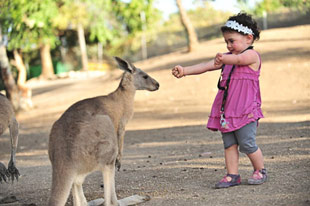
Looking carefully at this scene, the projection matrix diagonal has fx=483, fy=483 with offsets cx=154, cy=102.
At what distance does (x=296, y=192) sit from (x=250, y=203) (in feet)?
1.51

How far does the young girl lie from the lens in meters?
4.48

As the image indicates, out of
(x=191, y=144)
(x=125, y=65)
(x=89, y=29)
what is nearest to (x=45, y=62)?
(x=89, y=29)

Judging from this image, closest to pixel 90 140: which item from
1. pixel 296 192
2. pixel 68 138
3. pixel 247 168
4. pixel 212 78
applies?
pixel 68 138

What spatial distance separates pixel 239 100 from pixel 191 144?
3.29 metres

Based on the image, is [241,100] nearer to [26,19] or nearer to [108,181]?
[108,181]

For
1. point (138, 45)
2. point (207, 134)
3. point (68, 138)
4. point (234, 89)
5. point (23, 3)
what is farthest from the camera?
point (138, 45)

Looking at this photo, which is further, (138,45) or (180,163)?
(138,45)

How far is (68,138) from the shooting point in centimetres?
384

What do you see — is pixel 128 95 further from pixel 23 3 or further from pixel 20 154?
pixel 23 3

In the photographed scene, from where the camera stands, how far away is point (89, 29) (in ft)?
118

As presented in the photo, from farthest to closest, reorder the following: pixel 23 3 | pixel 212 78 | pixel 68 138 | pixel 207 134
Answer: pixel 23 3 → pixel 212 78 → pixel 207 134 → pixel 68 138

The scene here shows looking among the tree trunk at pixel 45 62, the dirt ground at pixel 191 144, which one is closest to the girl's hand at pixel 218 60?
the dirt ground at pixel 191 144

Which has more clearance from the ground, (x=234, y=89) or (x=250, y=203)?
(x=234, y=89)

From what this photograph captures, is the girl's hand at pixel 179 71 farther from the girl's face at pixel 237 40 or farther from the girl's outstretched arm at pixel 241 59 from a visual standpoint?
the girl's face at pixel 237 40
